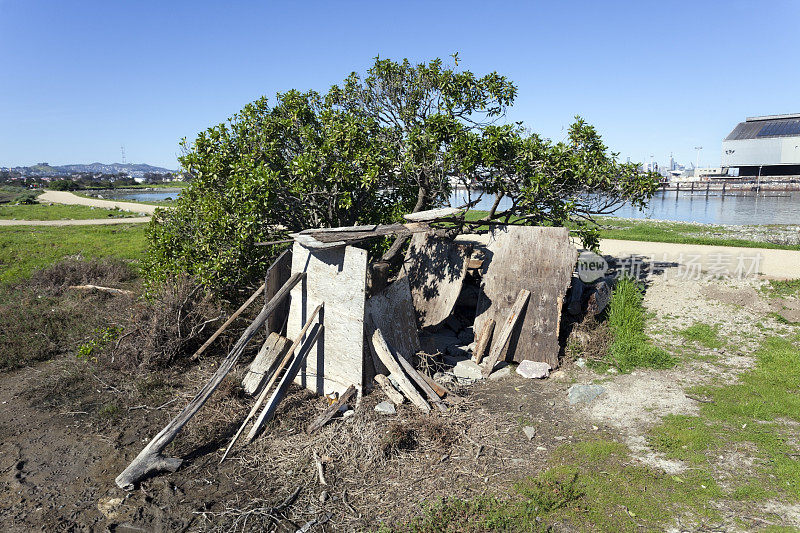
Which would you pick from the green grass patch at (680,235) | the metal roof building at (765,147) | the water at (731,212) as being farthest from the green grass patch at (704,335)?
the metal roof building at (765,147)

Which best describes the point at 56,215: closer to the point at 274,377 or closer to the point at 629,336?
the point at 274,377

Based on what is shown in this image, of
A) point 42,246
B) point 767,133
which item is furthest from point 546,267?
point 767,133

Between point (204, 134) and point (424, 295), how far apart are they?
16.2 feet

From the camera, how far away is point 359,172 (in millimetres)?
8688

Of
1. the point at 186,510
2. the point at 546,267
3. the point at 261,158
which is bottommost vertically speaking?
the point at 186,510

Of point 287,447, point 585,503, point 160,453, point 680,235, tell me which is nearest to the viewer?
point 585,503

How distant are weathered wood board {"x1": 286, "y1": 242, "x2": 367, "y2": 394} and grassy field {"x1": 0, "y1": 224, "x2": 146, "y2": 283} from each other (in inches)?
409

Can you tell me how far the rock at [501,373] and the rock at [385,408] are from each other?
6.69 feet

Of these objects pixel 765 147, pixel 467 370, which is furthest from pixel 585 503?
pixel 765 147

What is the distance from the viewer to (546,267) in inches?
329

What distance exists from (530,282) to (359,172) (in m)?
3.55

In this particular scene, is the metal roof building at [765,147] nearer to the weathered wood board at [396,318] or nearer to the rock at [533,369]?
the rock at [533,369]

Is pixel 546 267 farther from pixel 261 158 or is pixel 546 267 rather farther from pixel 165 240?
pixel 165 240

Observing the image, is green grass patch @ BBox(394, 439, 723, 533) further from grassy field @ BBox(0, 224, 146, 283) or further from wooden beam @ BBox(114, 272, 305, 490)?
grassy field @ BBox(0, 224, 146, 283)
